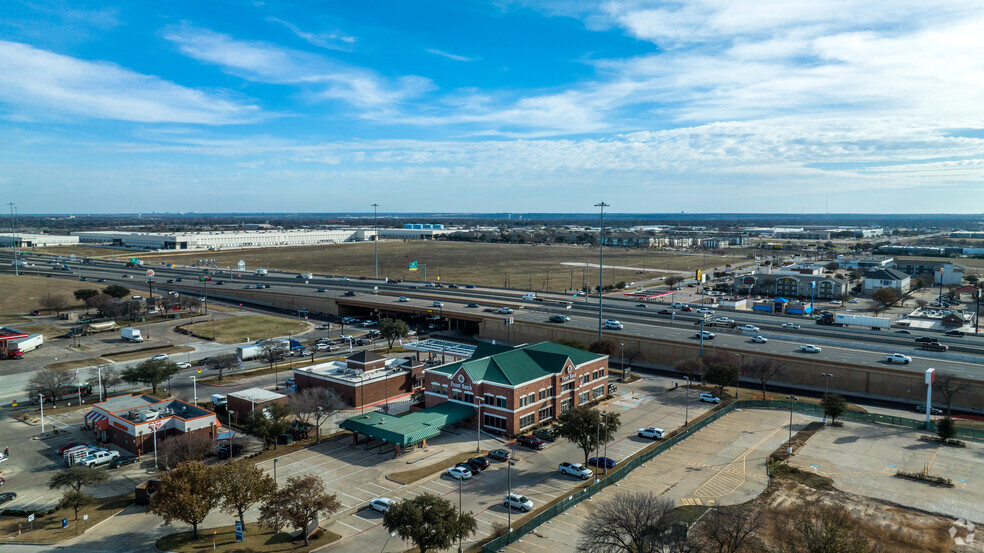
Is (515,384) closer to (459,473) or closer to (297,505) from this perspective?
(459,473)

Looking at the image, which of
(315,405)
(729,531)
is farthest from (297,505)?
(729,531)

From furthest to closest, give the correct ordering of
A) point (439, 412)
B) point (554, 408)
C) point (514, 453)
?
point (554, 408) < point (439, 412) < point (514, 453)

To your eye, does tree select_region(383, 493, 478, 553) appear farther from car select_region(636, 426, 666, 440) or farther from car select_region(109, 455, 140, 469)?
car select_region(109, 455, 140, 469)

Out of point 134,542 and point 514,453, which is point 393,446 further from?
point 134,542

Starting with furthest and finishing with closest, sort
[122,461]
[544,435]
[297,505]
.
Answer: [544,435], [122,461], [297,505]

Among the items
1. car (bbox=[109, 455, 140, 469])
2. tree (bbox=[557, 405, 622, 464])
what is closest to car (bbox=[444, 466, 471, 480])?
tree (bbox=[557, 405, 622, 464])

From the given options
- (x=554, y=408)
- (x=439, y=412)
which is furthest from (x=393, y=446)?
(x=554, y=408)

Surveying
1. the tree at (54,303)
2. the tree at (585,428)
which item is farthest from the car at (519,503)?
the tree at (54,303)
